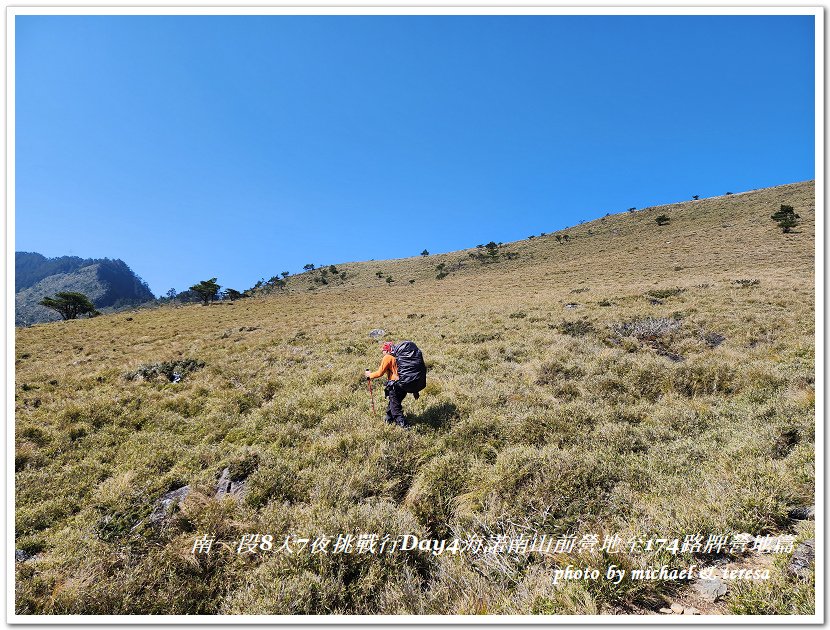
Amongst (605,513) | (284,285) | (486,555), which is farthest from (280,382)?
(284,285)

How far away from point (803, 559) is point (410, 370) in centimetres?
592

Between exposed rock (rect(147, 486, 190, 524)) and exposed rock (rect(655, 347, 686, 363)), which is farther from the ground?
exposed rock (rect(655, 347, 686, 363))

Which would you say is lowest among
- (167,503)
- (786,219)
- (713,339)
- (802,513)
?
(167,503)

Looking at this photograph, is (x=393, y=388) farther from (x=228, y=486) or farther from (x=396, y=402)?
(x=228, y=486)

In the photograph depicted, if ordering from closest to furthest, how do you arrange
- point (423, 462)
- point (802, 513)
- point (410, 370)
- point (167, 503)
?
point (802, 513) → point (167, 503) → point (423, 462) → point (410, 370)

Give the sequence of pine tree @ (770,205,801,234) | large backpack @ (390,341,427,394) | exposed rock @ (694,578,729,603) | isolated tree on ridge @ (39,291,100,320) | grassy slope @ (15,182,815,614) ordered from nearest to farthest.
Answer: exposed rock @ (694,578,729,603), grassy slope @ (15,182,815,614), large backpack @ (390,341,427,394), pine tree @ (770,205,801,234), isolated tree on ridge @ (39,291,100,320)

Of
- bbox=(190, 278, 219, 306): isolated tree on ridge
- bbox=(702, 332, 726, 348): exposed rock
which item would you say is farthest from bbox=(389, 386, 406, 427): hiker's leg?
bbox=(190, 278, 219, 306): isolated tree on ridge

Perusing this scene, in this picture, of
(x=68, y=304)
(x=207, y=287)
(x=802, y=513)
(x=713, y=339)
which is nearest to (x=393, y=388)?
(x=802, y=513)

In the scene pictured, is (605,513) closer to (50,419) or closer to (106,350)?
(50,419)

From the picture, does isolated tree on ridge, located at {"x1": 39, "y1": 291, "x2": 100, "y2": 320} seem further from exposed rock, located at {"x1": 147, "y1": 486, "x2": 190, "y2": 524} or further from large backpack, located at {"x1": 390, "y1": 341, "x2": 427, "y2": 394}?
large backpack, located at {"x1": 390, "y1": 341, "x2": 427, "y2": 394}

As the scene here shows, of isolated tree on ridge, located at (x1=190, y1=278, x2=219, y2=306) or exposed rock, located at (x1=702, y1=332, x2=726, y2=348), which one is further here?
isolated tree on ridge, located at (x1=190, y1=278, x2=219, y2=306)

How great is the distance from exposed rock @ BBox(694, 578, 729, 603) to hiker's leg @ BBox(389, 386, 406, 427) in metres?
5.13

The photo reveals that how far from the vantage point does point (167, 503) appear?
→ 220 inches

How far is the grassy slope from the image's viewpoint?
12.9 feet
